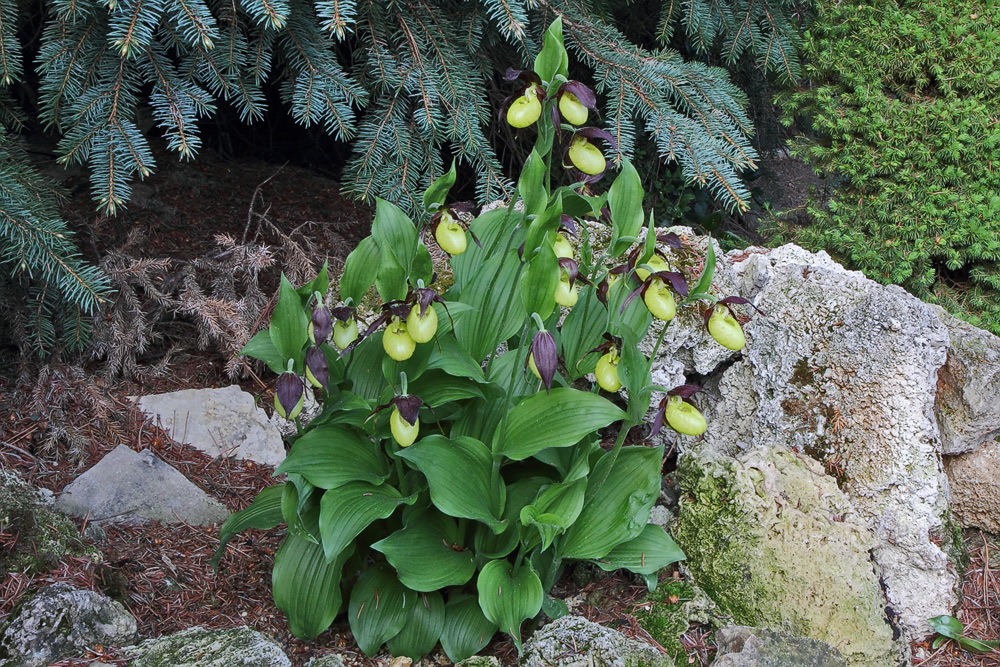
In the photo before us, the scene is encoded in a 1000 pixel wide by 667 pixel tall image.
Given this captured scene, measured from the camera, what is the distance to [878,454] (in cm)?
245

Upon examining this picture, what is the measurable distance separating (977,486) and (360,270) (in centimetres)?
240

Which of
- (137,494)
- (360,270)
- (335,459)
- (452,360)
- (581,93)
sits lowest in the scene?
(137,494)

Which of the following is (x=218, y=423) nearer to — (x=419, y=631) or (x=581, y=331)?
(x=419, y=631)

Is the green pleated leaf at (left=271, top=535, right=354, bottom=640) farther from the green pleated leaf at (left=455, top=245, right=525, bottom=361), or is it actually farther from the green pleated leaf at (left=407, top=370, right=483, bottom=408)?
the green pleated leaf at (left=455, top=245, right=525, bottom=361)

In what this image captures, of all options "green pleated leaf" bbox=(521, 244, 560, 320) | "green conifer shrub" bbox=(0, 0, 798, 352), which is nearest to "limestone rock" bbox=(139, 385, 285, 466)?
"green conifer shrub" bbox=(0, 0, 798, 352)

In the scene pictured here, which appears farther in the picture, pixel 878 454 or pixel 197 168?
pixel 197 168

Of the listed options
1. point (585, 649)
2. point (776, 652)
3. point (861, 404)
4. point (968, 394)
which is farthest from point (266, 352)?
point (968, 394)

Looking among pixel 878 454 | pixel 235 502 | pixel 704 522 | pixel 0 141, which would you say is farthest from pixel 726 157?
pixel 0 141

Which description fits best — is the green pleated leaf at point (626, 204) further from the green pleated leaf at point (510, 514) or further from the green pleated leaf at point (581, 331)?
the green pleated leaf at point (510, 514)

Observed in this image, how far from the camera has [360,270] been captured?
179cm

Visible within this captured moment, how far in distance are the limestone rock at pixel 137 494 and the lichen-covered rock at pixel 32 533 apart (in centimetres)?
24

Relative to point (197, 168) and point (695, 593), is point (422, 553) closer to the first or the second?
point (695, 593)

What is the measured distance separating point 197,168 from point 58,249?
182 centimetres

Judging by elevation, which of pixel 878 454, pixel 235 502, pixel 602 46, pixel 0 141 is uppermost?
pixel 602 46
